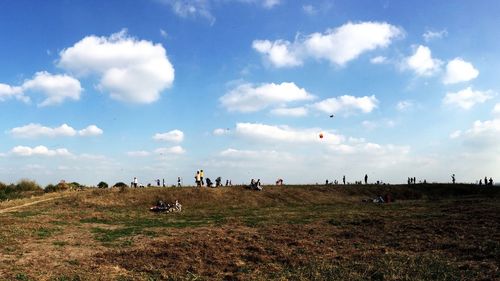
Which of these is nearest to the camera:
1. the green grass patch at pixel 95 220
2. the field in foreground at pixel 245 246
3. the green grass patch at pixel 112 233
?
the field in foreground at pixel 245 246

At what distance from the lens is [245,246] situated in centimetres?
2327

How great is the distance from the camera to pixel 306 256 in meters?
20.6

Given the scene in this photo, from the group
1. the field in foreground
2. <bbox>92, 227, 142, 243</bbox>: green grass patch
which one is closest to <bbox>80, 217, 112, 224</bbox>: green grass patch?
the field in foreground

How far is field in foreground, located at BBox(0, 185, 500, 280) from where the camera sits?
17.6 meters

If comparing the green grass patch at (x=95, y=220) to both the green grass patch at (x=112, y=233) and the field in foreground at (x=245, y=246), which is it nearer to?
the field in foreground at (x=245, y=246)

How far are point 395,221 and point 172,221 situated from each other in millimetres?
17650

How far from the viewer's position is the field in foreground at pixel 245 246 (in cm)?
1761

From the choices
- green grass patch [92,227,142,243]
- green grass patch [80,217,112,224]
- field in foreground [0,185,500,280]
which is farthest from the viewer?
green grass patch [80,217,112,224]

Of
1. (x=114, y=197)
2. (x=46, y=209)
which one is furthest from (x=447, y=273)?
(x=114, y=197)

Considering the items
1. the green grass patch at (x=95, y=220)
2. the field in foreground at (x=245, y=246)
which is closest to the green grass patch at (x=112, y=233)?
the field in foreground at (x=245, y=246)

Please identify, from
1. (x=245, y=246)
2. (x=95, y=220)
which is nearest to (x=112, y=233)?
(x=95, y=220)

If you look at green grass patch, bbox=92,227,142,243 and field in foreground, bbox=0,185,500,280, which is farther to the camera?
green grass patch, bbox=92,227,142,243

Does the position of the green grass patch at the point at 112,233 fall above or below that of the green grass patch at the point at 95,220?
below

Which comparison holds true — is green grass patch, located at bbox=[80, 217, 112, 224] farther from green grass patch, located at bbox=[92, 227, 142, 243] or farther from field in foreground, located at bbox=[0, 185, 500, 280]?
green grass patch, located at bbox=[92, 227, 142, 243]
